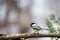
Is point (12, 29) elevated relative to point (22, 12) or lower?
lower

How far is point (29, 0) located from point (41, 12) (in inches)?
8.7

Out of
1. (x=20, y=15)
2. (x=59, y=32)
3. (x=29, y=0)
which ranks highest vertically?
(x=29, y=0)

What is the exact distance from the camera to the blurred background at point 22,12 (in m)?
1.78

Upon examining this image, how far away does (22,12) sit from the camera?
1933 millimetres

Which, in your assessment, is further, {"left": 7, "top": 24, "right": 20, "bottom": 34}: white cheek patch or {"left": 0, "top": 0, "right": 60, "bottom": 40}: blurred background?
{"left": 7, "top": 24, "right": 20, "bottom": 34}: white cheek patch

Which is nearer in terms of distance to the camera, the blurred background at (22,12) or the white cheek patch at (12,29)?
the blurred background at (22,12)

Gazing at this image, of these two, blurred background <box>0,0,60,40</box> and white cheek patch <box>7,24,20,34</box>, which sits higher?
blurred background <box>0,0,60,40</box>

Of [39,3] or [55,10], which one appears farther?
[39,3]

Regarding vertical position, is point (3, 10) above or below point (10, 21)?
above

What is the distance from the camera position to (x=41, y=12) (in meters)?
1.81

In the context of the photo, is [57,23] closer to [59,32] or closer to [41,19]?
[59,32]

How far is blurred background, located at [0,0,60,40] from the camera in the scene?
1775 mm

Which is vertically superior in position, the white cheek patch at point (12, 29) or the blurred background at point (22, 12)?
the blurred background at point (22, 12)

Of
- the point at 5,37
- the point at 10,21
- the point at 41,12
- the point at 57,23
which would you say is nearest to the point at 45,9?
the point at 41,12
